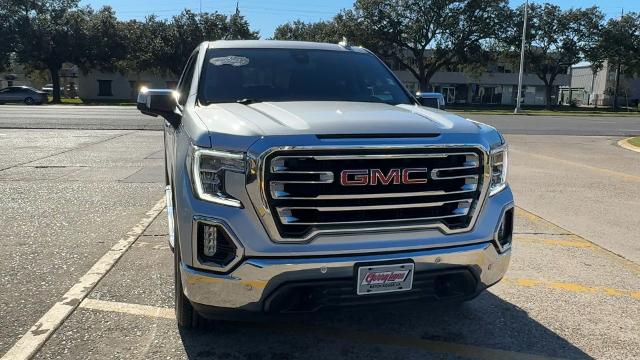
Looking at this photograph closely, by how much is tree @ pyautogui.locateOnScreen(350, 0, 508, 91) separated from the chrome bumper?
174 ft

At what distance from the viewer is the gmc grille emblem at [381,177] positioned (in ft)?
9.81

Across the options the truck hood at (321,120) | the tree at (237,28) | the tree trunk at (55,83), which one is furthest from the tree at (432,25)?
the truck hood at (321,120)

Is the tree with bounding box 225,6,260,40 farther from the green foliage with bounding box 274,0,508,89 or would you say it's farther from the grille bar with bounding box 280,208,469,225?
the grille bar with bounding box 280,208,469,225

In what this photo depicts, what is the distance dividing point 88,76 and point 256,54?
61.8 meters

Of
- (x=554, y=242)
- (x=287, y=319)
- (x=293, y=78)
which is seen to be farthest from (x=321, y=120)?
(x=554, y=242)

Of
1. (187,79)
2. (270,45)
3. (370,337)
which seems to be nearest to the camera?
(370,337)

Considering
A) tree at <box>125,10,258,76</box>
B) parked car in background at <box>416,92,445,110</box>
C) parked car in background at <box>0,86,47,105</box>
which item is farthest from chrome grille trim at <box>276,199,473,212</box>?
tree at <box>125,10,258,76</box>

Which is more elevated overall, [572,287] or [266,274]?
[266,274]

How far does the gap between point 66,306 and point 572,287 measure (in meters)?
3.95

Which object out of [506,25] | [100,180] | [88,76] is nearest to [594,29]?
[506,25]

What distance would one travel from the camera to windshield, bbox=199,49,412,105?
14.0 feet

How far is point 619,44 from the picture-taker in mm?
59594

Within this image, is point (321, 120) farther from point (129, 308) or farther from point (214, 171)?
point (129, 308)

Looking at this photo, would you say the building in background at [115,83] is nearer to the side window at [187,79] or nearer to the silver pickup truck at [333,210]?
the side window at [187,79]
